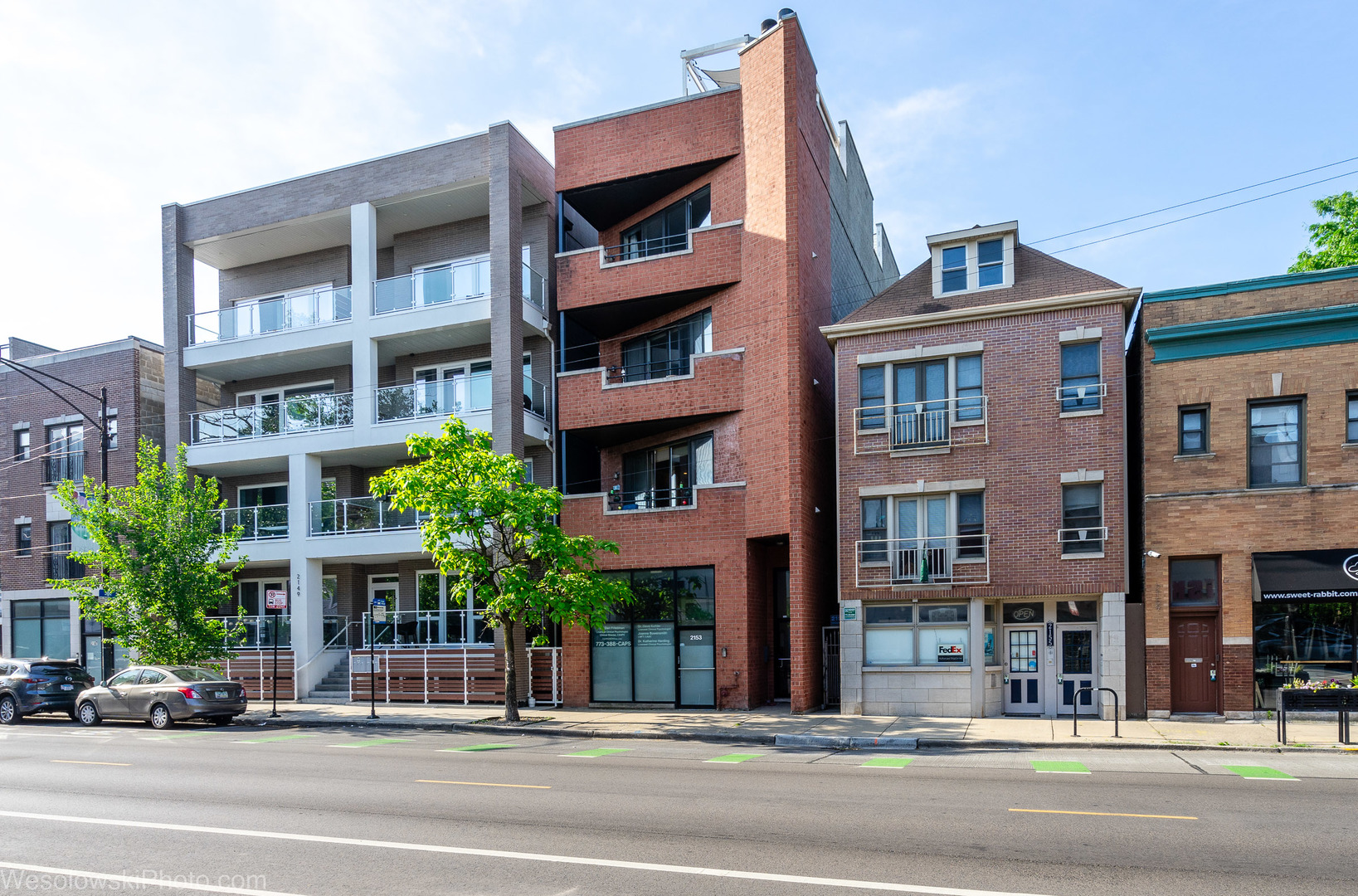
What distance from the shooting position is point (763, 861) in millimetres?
8367

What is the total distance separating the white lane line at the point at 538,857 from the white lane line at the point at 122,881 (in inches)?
61.0

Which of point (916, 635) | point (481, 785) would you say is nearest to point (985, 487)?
point (916, 635)

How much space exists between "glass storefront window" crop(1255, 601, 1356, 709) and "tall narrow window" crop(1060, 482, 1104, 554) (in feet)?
11.1

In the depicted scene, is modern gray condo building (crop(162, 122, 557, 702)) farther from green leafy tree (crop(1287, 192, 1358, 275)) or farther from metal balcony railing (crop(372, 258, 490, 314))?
green leafy tree (crop(1287, 192, 1358, 275))

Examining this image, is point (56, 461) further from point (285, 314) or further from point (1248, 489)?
point (1248, 489)

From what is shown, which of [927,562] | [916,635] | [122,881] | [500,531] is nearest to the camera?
[122,881]

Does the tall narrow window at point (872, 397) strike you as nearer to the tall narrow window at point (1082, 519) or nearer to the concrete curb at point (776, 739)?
the tall narrow window at point (1082, 519)

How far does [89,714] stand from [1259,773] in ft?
81.8

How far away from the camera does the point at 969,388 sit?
2250 cm

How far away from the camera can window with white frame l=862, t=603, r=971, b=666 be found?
22.0 m

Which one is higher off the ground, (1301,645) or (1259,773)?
(1301,645)

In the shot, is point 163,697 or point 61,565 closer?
point 163,697

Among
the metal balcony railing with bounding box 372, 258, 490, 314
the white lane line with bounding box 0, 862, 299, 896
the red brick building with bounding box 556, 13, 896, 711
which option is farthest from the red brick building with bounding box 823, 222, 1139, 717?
the white lane line with bounding box 0, 862, 299, 896

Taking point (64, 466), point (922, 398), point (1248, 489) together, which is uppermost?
point (922, 398)
